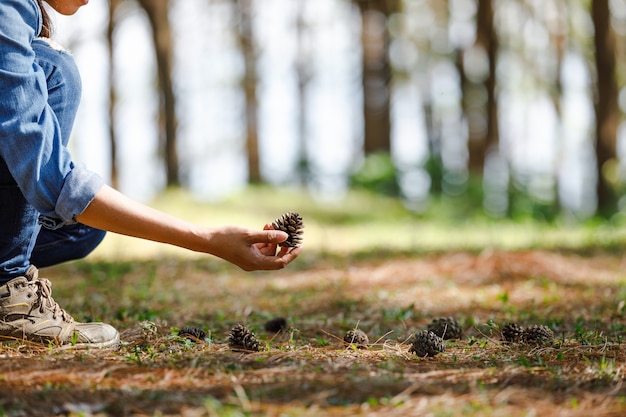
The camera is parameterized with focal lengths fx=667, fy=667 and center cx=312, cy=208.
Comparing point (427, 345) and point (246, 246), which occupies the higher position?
point (246, 246)

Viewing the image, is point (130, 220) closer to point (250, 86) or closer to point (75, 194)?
point (75, 194)

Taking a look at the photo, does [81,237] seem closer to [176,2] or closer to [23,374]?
[23,374]

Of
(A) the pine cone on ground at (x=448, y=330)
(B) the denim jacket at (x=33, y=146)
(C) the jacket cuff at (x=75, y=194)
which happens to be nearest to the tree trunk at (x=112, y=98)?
(A) the pine cone on ground at (x=448, y=330)

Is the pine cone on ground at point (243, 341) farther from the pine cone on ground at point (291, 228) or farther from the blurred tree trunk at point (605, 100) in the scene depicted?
the blurred tree trunk at point (605, 100)

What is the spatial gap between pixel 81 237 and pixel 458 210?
33.3ft

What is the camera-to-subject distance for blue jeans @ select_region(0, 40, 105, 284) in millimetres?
2234

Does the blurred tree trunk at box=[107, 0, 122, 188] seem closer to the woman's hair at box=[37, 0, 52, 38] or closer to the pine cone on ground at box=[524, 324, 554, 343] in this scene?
the woman's hair at box=[37, 0, 52, 38]

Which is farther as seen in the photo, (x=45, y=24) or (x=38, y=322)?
(x=45, y=24)

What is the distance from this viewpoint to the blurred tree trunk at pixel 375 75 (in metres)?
15.6

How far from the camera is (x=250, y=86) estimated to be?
57.3 feet

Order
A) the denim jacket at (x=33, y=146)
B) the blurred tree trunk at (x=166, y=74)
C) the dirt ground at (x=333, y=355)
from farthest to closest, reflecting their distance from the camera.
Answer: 1. the blurred tree trunk at (x=166, y=74)
2. the denim jacket at (x=33, y=146)
3. the dirt ground at (x=333, y=355)

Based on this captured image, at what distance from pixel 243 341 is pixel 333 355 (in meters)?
0.32

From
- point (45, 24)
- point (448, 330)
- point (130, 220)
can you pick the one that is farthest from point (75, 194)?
point (448, 330)

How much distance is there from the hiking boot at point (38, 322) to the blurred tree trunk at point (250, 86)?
1214 centimetres
